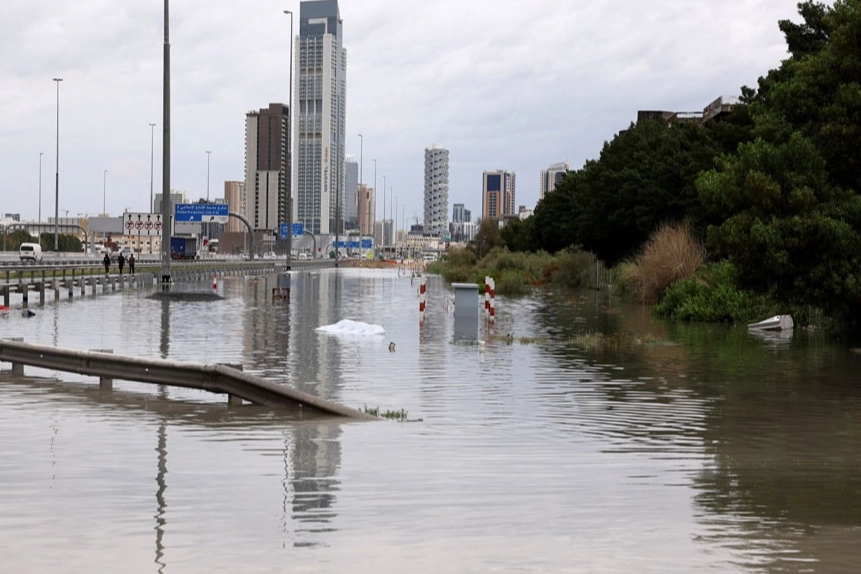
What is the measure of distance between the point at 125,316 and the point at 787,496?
1203 inches

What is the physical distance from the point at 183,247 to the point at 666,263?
341 ft

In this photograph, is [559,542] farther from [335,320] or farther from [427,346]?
[335,320]

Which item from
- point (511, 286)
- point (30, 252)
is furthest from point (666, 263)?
point (30, 252)

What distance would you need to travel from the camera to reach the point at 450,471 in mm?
11383

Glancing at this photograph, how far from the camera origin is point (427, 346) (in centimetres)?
2761

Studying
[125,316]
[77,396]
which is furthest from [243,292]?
[77,396]

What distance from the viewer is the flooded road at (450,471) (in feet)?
27.1

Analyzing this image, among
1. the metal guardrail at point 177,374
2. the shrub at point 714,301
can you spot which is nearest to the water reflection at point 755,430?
the metal guardrail at point 177,374

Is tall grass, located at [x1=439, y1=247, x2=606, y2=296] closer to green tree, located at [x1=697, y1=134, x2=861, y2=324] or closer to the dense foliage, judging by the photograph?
the dense foliage

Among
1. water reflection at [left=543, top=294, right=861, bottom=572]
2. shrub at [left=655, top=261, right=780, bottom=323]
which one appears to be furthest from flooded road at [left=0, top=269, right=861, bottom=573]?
shrub at [left=655, top=261, right=780, bottom=323]

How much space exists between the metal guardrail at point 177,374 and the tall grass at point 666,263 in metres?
33.8

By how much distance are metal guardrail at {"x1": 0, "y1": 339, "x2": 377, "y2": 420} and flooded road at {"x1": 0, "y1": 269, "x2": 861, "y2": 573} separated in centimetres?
30

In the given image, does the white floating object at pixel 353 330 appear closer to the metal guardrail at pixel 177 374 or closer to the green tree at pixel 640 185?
the metal guardrail at pixel 177 374

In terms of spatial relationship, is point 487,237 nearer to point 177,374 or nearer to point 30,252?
point 30,252
